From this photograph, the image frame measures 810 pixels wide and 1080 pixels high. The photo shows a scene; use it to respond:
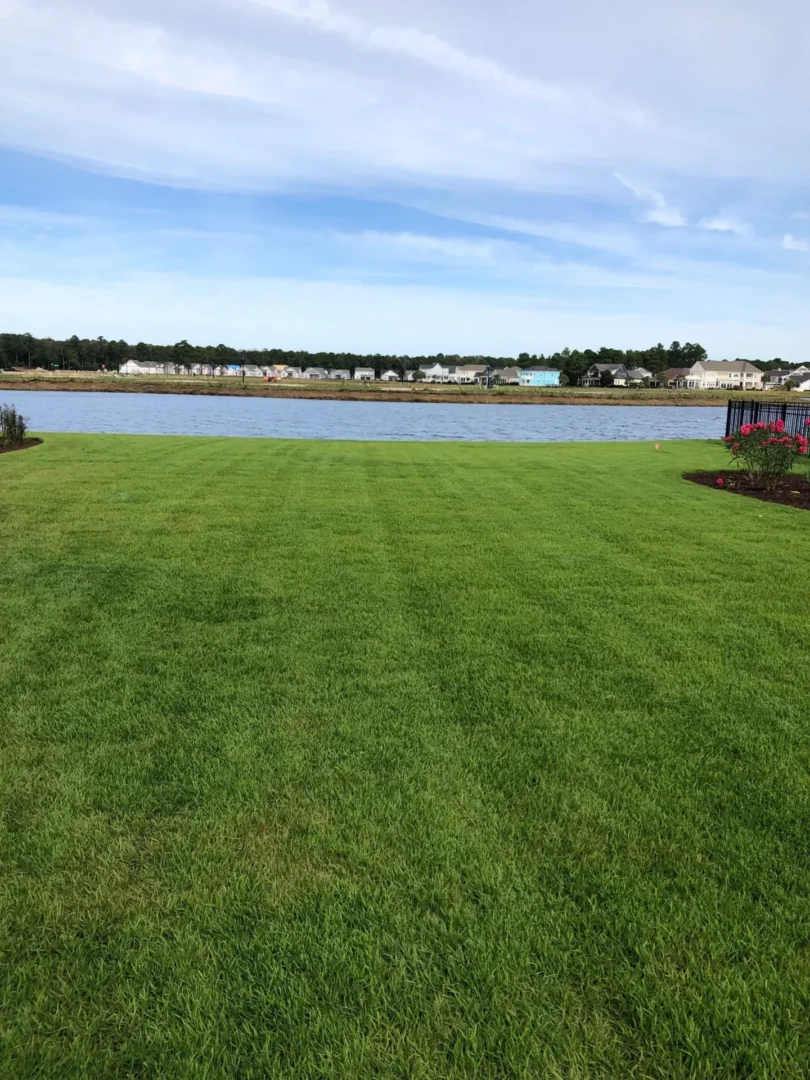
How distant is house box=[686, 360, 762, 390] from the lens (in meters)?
124

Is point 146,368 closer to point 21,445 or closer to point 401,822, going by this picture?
point 21,445

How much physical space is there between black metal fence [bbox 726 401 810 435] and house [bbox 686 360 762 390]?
374 ft

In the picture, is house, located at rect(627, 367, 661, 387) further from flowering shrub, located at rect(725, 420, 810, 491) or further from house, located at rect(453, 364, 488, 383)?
flowering shrub, located at rect(725, 420, 810, 491)

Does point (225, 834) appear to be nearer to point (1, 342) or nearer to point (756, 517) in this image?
point (756, 517)

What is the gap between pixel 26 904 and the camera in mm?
2264

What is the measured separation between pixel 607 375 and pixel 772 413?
114671 millimetres

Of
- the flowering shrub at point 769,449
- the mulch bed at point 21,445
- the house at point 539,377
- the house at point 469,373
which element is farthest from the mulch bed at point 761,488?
the house at point 469,373

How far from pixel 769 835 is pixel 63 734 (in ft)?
10.3

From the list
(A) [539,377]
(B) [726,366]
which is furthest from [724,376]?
(A) [539,377]

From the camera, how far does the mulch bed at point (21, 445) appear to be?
14220 millimetres

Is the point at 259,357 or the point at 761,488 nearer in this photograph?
the point at 761,488

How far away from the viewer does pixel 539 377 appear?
448 ft

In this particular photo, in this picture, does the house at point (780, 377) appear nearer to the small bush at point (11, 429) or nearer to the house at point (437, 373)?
the house at point (437, 373)

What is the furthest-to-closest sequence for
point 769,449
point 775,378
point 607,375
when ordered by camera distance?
point 775,378 → point 607,375 → point 769,449
